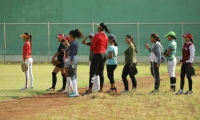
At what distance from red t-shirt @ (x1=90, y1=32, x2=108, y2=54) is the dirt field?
4.63ft

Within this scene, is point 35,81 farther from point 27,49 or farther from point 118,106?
point 118,106

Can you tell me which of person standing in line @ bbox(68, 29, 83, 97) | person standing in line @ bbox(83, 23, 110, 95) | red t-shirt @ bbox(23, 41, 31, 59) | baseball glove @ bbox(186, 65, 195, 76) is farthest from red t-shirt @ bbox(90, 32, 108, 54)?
red t-shirt @ bbox(23, 41, 31, 59)

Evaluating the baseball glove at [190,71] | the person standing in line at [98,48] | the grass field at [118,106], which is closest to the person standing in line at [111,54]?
the person standing in line at [98,48]

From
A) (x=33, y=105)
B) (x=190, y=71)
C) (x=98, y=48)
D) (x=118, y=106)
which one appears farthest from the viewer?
(x=98, y=48)

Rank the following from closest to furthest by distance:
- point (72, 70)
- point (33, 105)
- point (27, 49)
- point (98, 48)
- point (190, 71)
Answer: point (33, 105)
point (190, 71)
point (72, 70)
point (98, 48)
point (27, 49)

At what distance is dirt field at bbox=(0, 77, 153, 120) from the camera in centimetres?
1449

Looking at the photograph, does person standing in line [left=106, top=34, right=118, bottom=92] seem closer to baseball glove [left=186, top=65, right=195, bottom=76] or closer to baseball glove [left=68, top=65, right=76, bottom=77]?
baseball glove [left=68, top=65, right=76, bottom=77]

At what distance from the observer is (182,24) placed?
35.2 m

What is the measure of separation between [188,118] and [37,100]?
450 centimetres

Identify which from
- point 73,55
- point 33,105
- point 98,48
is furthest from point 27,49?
point 33,105

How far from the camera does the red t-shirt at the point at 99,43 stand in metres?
17.5

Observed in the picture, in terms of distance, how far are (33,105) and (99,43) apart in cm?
276

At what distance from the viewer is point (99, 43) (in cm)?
1750

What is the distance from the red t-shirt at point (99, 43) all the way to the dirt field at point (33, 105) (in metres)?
1.41
